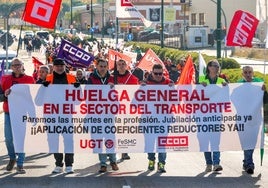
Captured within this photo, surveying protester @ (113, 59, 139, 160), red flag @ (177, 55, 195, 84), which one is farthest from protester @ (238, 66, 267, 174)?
red flag @ (177, 55, 195, 84)

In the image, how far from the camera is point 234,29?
20969 millimetres

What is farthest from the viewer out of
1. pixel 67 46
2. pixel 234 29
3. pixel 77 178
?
pixel 234 29

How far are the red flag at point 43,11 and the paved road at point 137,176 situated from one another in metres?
4.48

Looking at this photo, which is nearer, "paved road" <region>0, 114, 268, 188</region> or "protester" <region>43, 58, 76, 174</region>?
"paved road" <region>0, 114, 268, 188</region>

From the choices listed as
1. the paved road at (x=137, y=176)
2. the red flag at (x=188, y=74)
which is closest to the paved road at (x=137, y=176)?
the paved road at (x=137, y=176)

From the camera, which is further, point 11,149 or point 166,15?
point 166,15

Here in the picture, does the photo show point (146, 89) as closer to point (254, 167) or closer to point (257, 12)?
point (254, 167)

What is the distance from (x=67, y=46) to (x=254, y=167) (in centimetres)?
761

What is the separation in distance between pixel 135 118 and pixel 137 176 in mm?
904

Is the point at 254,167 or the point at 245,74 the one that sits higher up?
the point at 245,74

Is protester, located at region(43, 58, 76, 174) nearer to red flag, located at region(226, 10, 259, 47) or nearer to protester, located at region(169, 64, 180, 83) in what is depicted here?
red flag, located at region(226, 10, 259, 47)

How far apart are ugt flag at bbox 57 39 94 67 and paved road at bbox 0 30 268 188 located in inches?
212

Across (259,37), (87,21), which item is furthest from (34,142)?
(87,21)

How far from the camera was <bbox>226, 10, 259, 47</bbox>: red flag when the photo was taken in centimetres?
2078
